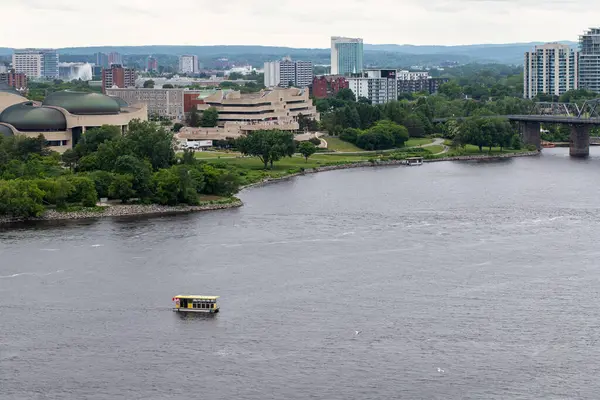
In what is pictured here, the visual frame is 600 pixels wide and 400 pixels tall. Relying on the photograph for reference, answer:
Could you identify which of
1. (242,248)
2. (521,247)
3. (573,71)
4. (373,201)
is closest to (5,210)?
(242,248)

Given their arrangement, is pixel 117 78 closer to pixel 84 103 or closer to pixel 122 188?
pixel 84 103

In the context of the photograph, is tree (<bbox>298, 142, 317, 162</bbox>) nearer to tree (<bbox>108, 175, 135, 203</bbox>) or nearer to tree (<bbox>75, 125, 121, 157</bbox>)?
tree (<bbox>75, 125, 121, 157</bbox>)

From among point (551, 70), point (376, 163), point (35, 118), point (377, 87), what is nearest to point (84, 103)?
point (35, 118)

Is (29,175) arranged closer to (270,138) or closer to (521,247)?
(270,138)

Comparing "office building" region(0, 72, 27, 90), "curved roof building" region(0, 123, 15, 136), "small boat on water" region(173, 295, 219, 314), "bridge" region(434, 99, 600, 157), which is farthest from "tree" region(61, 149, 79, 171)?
"office building" region(0, 72, 27, 90)

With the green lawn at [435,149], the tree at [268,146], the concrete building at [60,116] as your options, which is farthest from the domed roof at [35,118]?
the green lawn at [435,149]
